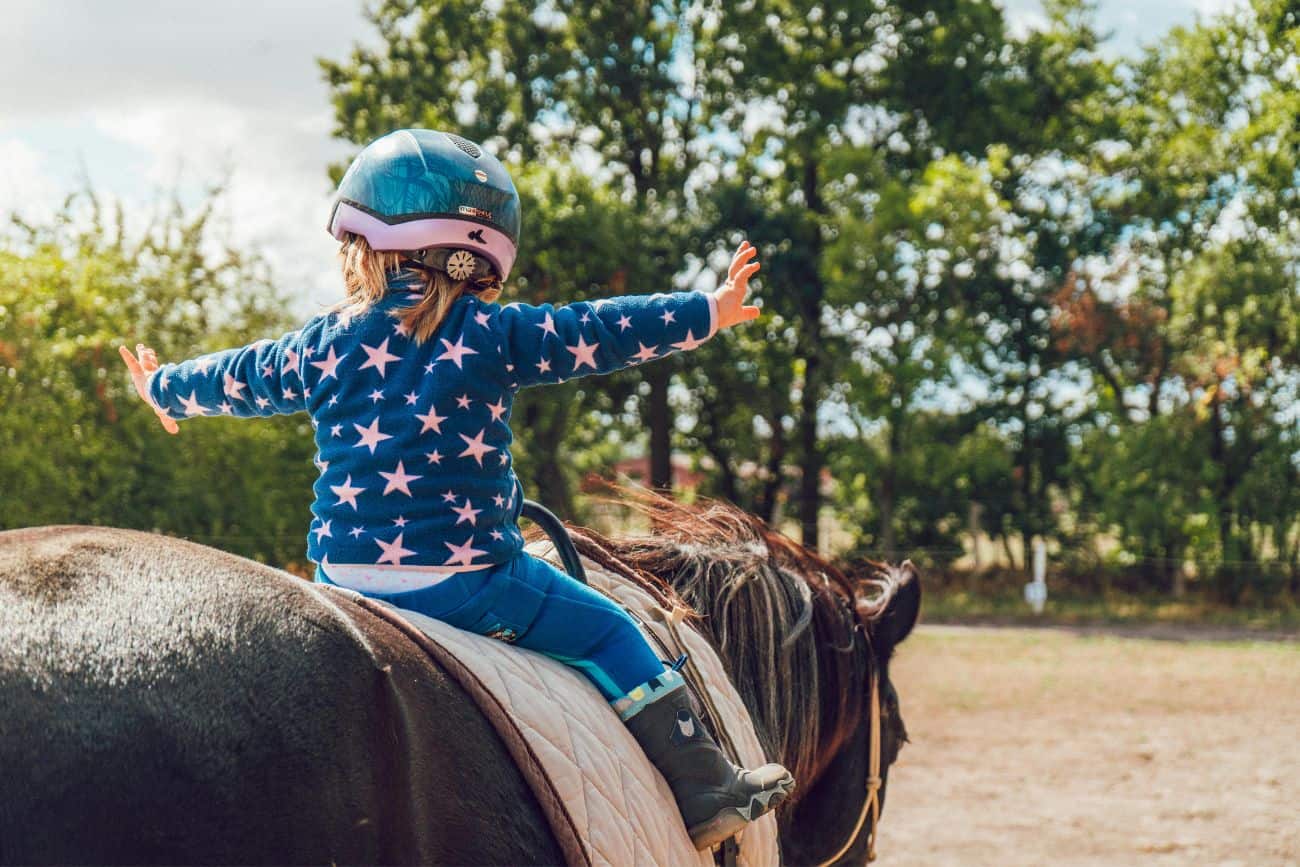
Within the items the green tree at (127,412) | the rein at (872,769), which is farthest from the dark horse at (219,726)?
the green tree at (127,412)

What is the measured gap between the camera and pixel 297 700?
1394 mm

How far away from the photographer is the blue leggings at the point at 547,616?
1915 millimetres

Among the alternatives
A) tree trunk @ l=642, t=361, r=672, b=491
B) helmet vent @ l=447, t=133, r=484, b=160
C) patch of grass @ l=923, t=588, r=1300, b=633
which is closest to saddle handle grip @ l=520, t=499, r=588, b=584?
helmet vent @ l=447, t=133, r=484, b=160

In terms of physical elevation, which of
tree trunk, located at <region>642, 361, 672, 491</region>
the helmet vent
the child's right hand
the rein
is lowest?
the rein

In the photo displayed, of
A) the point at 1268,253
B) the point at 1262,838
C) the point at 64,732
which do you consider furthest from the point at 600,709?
the point at 1268,253

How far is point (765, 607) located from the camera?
9.52ft

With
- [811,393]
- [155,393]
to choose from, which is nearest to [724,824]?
[155,393]

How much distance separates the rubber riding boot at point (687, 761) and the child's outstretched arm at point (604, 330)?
21.1 inches

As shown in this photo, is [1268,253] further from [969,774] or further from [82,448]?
[82,448]

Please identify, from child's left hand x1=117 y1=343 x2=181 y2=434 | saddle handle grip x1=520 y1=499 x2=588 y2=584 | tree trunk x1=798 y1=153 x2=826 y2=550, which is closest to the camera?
saddle handle grip x1=520 y1=499 x2=588 y2=584

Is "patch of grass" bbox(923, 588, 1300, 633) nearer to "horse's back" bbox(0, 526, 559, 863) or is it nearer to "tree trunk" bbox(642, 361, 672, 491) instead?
"tree trunk" bbox(642, 361, 672, 491)

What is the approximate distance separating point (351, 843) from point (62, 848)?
0.98 ft

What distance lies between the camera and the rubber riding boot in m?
2.00

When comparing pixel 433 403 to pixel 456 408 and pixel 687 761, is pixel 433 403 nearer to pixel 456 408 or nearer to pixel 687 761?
pixel 456 408
